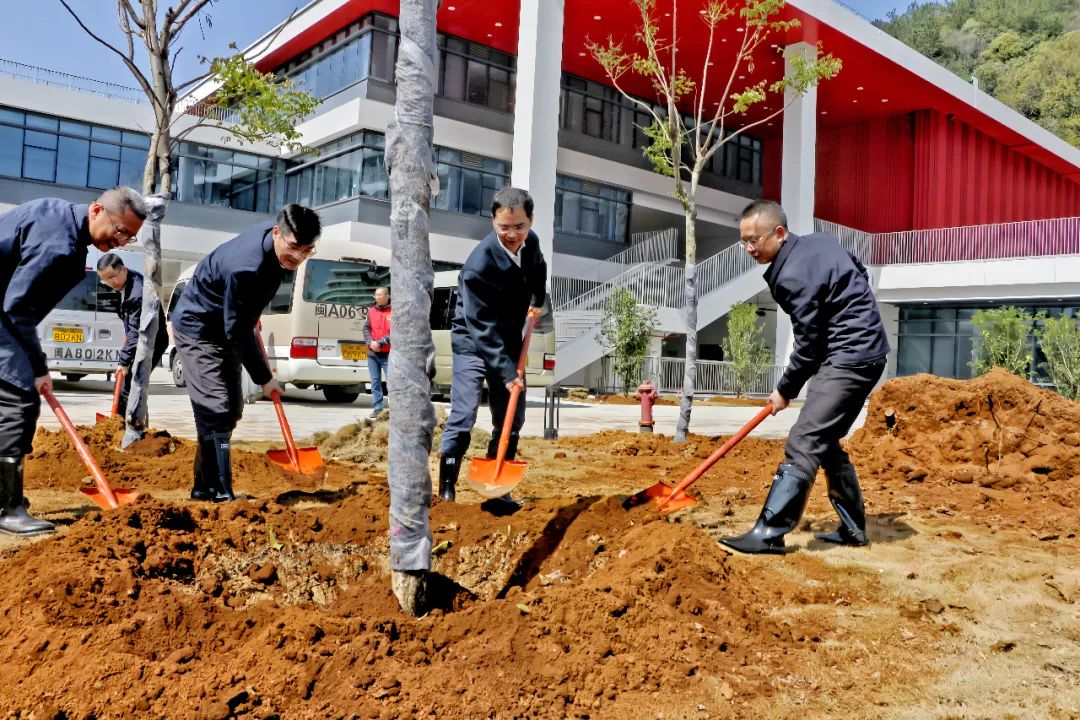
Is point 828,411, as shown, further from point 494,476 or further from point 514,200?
point 514,200

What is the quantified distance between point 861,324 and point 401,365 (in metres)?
2.48

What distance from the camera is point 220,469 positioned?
4.74m

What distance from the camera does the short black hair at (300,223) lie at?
4.25 meters

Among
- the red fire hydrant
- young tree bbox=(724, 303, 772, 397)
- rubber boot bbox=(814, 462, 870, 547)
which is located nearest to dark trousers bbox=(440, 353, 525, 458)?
rubber boot bbox=(814, 462, 870, 547)

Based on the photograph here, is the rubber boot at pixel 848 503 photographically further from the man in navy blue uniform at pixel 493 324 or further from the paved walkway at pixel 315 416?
the paved walkway at pixel 315 416

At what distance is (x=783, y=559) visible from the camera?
158 inches

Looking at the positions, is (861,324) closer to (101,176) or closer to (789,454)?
(789,454)

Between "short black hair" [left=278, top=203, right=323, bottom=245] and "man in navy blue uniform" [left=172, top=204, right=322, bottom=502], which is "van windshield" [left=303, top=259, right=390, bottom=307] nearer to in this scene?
"man in navy blue uniform" [left=172, top=204, right=322, bottom=502]

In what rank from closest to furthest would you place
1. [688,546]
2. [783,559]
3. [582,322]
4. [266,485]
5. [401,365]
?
[401,365], [688,546], [783,559], [266,485], [582,322]

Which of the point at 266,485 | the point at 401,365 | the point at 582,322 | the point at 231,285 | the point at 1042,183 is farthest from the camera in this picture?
the point at 1042,183

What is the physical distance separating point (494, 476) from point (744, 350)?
18810 mm

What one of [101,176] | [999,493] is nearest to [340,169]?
[101,176]

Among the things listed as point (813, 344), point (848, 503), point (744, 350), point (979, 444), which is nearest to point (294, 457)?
point (813, 344)

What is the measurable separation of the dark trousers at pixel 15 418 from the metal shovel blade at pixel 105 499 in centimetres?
38
